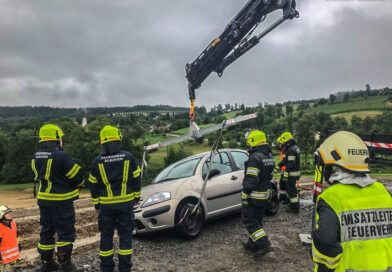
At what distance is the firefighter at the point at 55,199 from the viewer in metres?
3.89

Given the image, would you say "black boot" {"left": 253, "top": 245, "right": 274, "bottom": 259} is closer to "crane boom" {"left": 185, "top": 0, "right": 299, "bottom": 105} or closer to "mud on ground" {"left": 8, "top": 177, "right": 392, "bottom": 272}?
"mud on ground" {"left": 8, "top": 177, "right": 392, "bottom": 272}

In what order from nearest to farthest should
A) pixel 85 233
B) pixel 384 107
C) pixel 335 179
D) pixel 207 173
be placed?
pixel 335 179 → pixel 207 173 → pixel 85 233 → pixel 384 107

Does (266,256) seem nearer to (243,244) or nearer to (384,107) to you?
(243,244)

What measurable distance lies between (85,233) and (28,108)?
6316 inches

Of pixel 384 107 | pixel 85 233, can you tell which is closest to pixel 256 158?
pixel 85 233

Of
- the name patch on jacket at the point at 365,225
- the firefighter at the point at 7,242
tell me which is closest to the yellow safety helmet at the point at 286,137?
the name patch on jacket at the point at 365,225

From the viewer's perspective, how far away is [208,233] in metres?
5.44

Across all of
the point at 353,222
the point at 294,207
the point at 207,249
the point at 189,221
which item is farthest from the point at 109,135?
the point at 294,207

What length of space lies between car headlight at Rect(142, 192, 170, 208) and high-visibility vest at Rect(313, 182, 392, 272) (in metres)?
3.45

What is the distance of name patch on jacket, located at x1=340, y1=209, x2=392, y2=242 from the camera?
1633 millimetres

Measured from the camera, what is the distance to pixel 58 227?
390cm

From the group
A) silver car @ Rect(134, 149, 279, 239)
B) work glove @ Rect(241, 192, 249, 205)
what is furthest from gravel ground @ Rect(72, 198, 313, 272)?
work glove @ Rect(241, 192, 249, 205)

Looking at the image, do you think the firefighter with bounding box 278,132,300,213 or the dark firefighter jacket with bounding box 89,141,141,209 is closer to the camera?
the dark firefighter jacket with bounding box 89,141,141,209

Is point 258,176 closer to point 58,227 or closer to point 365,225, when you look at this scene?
point 365,225
